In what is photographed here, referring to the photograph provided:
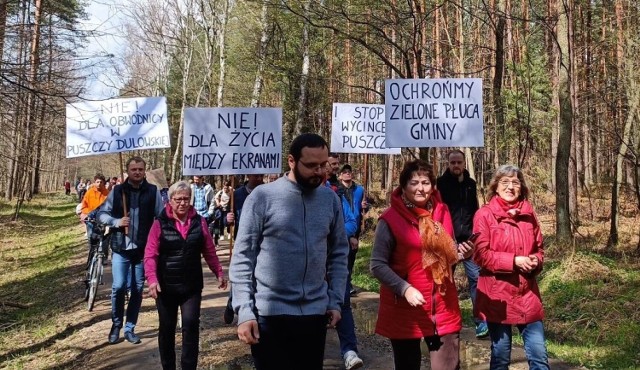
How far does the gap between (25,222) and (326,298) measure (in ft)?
91.3

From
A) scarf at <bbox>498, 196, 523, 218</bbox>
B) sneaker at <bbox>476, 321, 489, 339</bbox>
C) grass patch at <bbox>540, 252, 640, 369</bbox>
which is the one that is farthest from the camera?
sneaker at <bbox>476, 321, 489, 339</bbox>

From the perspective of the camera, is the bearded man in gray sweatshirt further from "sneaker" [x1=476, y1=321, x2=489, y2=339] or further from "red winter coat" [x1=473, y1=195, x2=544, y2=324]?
"sneaker" [x1=476, y1=321, x2=489, y2=339]

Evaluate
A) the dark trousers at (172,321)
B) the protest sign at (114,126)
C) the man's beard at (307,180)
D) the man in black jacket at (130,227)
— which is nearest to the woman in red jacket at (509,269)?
the man's beard at (307,180)

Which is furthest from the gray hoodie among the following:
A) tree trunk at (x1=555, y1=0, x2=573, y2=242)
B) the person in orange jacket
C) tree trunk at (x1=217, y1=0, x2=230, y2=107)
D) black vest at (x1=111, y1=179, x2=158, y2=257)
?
tree trunk at (x1=217, y1=0, x2=230, y2=107)

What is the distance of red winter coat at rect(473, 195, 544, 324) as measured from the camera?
439 cm

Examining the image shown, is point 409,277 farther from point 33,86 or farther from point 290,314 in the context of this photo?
point 33,86

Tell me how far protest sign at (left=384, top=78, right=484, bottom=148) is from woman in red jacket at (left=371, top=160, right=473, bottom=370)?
404 cm

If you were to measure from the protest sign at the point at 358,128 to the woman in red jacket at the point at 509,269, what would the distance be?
228 inches

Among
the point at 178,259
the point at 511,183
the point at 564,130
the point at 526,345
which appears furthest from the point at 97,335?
the point at 564,130

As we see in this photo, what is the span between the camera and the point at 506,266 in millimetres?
4371

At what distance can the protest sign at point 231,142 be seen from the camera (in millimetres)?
7449

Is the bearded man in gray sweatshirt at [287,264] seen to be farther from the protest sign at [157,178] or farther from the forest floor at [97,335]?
the protest sign at [157,178]

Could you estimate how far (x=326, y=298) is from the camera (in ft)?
11.2

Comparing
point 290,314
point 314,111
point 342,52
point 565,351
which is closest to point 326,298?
point 290,314
